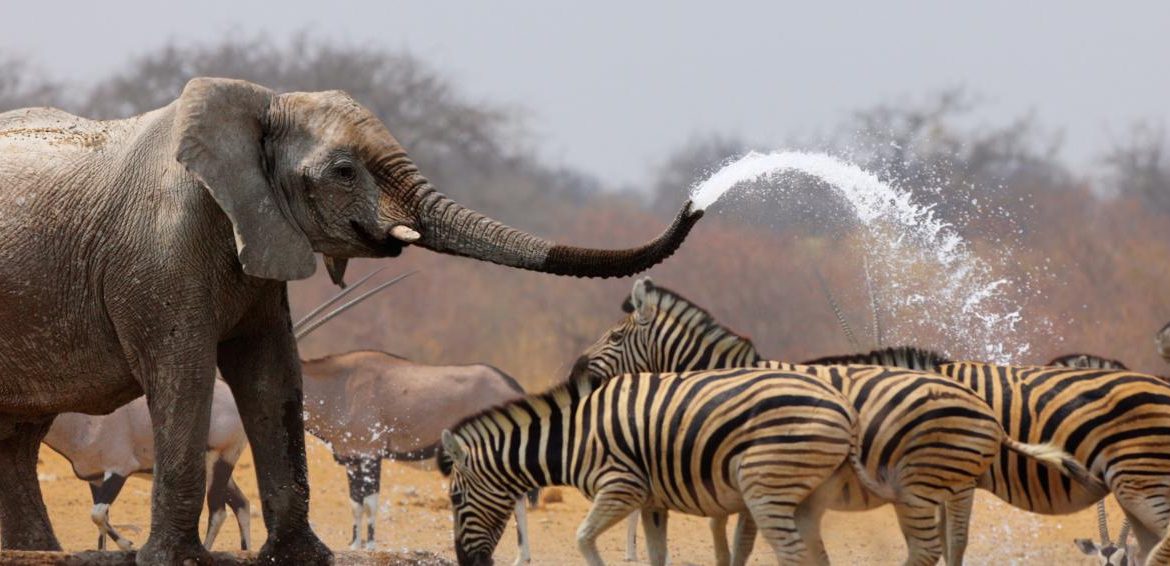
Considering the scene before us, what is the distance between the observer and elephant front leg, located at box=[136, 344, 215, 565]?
19.5 feet

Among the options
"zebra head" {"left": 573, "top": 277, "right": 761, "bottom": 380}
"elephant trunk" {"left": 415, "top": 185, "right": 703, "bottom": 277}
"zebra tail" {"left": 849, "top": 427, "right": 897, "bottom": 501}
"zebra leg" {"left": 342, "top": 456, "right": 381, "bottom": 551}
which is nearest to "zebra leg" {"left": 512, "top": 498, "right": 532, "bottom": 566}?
"zebra leg" {"left": 342, "top": 456, "right": 381, "bottom": 551}

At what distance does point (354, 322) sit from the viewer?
69.5ft

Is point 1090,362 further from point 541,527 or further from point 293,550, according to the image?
point 541,527

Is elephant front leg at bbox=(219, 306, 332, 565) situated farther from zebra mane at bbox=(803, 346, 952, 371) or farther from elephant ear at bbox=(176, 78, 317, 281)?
zebra mane at bbox=(803, 346, 952, 371)

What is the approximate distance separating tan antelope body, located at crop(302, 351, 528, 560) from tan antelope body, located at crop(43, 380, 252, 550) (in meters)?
1.19

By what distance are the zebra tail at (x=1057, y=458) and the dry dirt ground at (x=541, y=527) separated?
7.20 ft

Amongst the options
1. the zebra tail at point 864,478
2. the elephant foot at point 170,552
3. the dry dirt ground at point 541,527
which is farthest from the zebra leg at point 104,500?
the zebra tail at point 864,478

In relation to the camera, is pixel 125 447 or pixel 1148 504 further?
pixel 125 447

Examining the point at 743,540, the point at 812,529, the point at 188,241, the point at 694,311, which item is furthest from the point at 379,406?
the point at 188,241

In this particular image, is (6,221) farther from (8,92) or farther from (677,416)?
(8,92)

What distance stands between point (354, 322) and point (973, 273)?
25.8ft

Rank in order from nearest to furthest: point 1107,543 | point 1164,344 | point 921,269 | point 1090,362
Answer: point 1164,344
point 1090,362
point 1107,543
point 921,269

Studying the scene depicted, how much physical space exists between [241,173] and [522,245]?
0.93 meters

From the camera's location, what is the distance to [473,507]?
771 centimetres
